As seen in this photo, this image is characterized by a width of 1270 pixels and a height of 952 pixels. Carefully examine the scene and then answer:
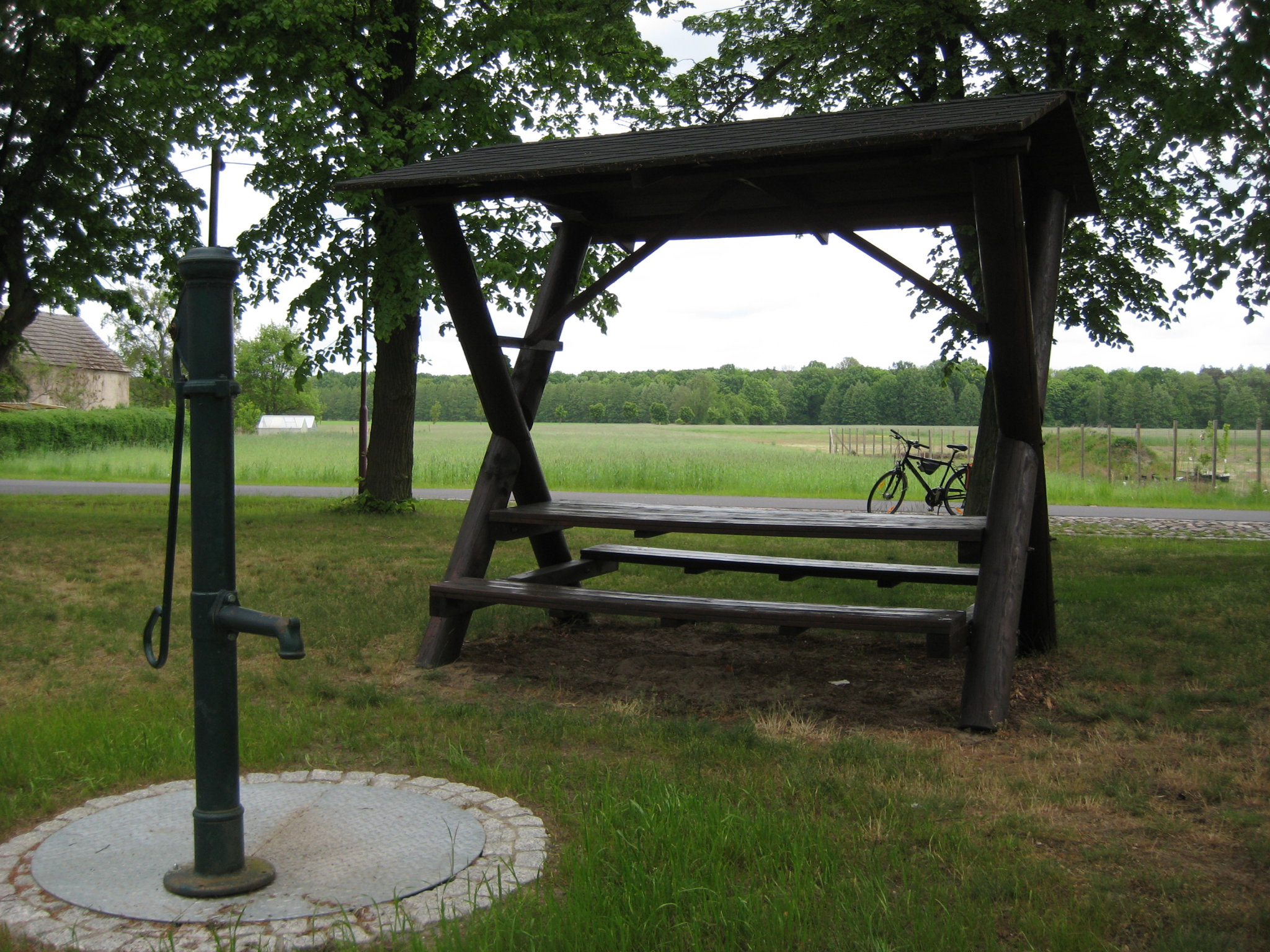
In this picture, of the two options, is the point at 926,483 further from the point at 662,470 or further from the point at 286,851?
the point at 286,851

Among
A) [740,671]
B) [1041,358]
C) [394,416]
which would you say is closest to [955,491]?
[394,416]

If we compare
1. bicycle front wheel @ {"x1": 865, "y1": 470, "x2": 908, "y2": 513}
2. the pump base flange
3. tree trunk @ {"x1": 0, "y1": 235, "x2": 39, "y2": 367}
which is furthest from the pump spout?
bicycle front wheel @ {"x1": 865, "y1": 470, "x2": 908, "y2": 513}

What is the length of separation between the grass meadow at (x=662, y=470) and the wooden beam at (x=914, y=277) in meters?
16.9

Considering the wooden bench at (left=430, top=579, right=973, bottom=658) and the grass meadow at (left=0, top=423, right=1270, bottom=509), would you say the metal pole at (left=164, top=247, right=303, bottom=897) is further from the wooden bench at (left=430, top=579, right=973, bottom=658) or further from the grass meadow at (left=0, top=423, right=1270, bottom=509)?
the grass meadow at (left=0, top=423, right=1270, bottom=509)

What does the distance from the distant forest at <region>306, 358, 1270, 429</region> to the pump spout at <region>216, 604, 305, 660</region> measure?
1236cm

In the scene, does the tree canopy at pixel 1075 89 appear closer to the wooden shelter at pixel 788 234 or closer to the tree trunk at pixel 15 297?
the wooden shelter at pixel 788 234

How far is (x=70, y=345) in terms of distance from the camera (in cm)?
4978

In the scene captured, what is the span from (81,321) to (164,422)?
1563cm

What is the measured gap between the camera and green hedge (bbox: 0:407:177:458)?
116 feet

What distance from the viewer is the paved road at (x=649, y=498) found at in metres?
18.3

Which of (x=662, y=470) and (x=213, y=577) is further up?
(x=213, y=577)

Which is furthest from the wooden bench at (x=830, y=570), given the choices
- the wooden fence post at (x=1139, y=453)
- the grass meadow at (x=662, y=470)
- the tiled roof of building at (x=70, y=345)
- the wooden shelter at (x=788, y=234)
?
the tiled roof of building at (x=70, y=345)

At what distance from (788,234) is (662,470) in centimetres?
1994

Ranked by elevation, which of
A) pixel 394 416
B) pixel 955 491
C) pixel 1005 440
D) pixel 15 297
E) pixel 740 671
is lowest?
pixel 740 671
